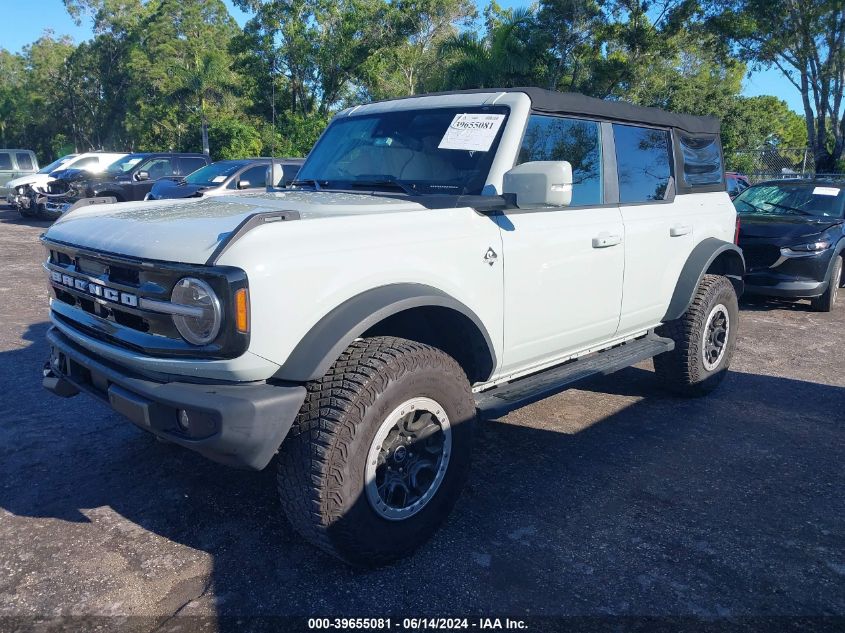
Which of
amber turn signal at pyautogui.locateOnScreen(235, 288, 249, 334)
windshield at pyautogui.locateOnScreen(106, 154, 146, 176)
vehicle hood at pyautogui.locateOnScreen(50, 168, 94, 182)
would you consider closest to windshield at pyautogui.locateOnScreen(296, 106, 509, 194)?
amber turn signal at pyautogui.locateOnScreen(235, 288, 249, 334)

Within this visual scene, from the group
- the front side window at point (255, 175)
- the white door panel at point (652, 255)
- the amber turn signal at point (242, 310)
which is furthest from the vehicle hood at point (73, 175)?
the amber turn signal at point (242, 310)

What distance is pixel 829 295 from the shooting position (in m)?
8.35

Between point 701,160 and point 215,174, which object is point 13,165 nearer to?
point 215,174

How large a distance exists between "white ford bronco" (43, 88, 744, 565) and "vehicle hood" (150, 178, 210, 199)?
786 cm

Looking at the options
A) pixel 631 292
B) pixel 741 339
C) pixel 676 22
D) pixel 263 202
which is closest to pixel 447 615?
pixel 263 202

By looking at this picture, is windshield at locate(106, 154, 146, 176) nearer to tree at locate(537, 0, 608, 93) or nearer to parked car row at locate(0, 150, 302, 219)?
parked car row at locate(0, 150, 302, 219)

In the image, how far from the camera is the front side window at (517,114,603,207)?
373cm

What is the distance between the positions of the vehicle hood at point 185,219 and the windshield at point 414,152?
0.28 metres

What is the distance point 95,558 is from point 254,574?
73cm

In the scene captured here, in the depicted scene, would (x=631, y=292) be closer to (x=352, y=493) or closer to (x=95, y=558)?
(x=352, y=493)

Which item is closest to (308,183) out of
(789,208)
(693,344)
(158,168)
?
(693,344)

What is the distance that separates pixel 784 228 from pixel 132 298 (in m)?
8.08

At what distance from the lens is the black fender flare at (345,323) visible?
2508 millimetres

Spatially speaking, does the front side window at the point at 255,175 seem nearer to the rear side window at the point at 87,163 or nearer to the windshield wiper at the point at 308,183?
the windshield wiper at the point at 308,183
